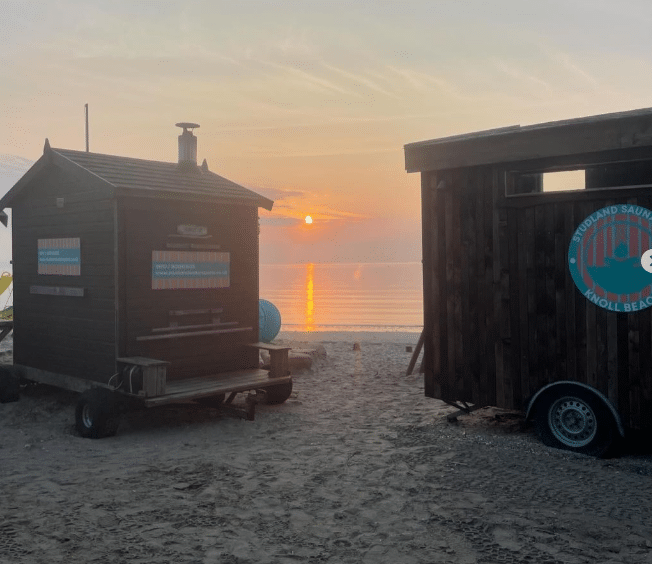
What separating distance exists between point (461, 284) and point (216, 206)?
4457 millimetres

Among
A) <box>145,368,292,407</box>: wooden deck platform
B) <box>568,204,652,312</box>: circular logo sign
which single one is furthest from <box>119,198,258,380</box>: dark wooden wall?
<box>568,204,652,312</box>: circular logo sign

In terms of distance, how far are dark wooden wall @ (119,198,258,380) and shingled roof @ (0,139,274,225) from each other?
200 mm

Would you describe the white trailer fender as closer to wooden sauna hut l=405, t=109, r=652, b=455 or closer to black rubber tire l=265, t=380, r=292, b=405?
wooden sauna hut l=405, t=109, r=652, b=455

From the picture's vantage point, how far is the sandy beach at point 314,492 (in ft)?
18.3

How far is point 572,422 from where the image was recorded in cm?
840

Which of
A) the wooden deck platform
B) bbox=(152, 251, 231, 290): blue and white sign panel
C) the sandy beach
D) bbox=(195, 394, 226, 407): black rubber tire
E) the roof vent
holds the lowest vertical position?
the sandy beach

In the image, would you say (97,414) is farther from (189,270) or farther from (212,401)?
(189,270)

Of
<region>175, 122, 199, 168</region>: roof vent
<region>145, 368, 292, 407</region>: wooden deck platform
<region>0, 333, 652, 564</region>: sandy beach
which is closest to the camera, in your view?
<region>0, 333, 652, 564</region>: sandy beach

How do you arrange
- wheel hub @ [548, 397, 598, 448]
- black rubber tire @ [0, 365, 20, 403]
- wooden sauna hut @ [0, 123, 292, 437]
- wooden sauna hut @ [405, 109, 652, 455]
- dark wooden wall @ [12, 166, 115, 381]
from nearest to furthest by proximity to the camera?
wooden sauna hut @ [405, 109, 652, 455], wheel hub @ [548, 397, 598, 448], wooden sauna hut @ [0, 123, 292, 437], dark wooden wall @ [12, 166, 115, 381], black rubber tire @ [0, 365, 20, 403]

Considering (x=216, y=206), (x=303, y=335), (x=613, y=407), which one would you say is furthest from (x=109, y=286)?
(x=303, y=335)

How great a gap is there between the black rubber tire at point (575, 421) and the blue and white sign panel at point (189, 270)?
559cm

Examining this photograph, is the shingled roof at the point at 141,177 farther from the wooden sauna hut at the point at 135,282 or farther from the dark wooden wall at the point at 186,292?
the dark wooden wall at the point at 186,292

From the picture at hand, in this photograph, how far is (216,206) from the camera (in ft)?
37.6

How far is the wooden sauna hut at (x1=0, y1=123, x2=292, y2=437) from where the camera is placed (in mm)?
10125
